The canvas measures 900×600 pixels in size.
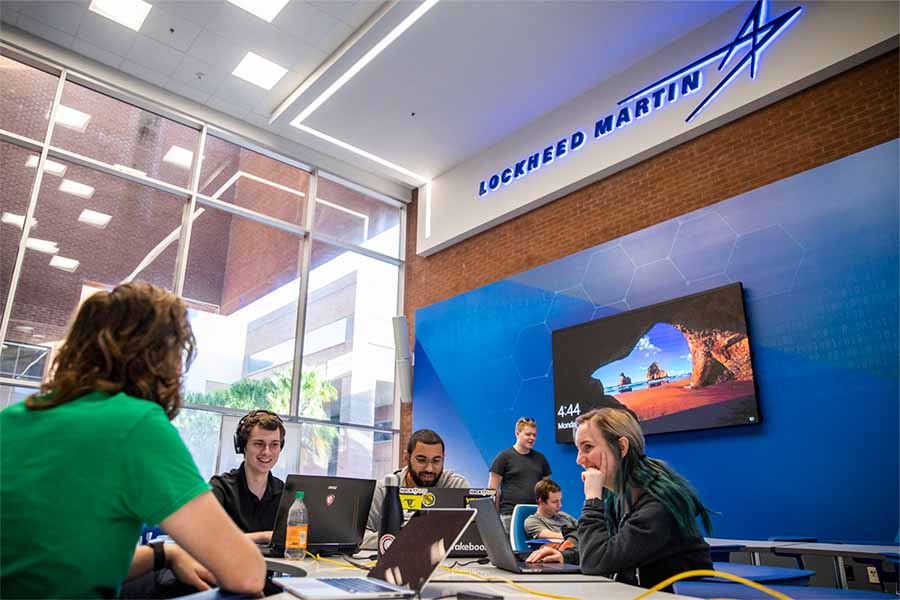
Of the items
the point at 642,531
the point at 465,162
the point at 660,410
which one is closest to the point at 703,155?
the point at 660,410

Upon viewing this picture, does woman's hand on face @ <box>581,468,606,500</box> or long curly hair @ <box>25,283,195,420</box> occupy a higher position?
long curly hair @ <box>25,283,195,420</box>

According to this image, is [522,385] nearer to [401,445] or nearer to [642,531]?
[401,445]

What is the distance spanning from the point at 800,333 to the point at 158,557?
12.6ft

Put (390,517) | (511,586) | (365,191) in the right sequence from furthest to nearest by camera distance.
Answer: (365,191), (390,517), (511,586)

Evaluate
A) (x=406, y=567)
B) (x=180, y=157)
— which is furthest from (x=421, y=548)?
(x=180, y=157)

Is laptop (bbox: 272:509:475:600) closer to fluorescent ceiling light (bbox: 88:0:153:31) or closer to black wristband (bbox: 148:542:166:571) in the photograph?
black wristband (bbox: 148:542:166:571)

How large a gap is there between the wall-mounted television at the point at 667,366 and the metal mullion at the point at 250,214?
3.33 m

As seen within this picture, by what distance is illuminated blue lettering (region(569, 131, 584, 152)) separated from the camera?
5523 mm

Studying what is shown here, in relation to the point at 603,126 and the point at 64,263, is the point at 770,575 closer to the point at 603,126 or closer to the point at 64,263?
the point at 603,126

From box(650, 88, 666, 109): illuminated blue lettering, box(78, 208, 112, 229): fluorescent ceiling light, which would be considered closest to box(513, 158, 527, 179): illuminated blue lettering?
box(650, 88, 666, 109): illuminated blue lettering

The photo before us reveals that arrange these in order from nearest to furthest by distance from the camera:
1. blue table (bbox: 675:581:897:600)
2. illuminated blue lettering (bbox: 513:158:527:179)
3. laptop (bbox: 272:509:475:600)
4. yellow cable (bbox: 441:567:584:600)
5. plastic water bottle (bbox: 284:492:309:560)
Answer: laptop (bbox: 272:509:475:600)
yellow cable (bbox: 441:567:584:600)
blue table (bbox: 675:581:897:600)
plastic water bottle (bbox: 284:492:309:560)
illuminated blue lettering (bbox: 513:158:527:179)

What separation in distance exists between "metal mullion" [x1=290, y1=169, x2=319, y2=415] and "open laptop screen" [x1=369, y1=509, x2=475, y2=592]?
513cm

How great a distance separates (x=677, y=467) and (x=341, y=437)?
364 centimetres

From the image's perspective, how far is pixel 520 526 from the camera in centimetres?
301
